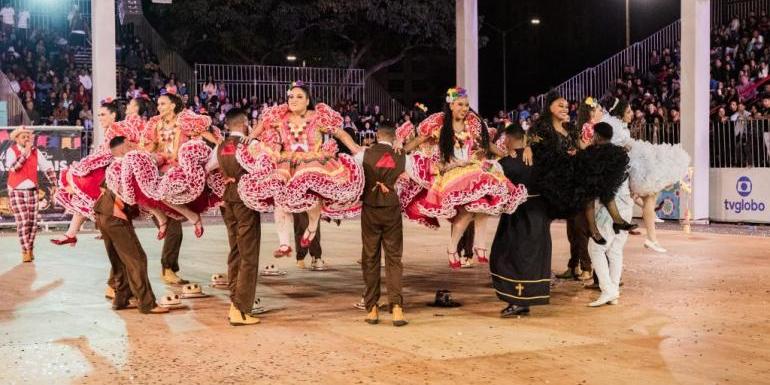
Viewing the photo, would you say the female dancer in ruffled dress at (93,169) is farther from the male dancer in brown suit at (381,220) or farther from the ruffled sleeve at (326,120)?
Answer: the male dancer in brown suit at (381,220)

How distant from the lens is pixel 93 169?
9578 mm

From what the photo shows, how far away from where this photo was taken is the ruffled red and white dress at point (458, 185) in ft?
30.1

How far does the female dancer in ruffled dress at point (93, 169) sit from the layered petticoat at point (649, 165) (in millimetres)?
4993

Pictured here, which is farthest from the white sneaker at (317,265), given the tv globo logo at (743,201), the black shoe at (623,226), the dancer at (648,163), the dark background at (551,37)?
the dark background at (551,37)

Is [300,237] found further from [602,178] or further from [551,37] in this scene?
[551,37]

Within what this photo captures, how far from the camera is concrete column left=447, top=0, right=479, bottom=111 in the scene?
74.7 feet

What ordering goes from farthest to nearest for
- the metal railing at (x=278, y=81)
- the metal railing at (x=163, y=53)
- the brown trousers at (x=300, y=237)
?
1. the metal railing at (x=163, y=53)
2. the metal railing at (x=278, y=81)
3. the brown trousers at (x=300, y=237)

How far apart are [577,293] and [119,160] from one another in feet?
16.4

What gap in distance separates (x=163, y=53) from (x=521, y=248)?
24.1m

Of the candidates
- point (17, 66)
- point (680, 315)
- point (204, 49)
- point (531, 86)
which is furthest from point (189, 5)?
point (680, 315)

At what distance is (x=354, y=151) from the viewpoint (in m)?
9.16

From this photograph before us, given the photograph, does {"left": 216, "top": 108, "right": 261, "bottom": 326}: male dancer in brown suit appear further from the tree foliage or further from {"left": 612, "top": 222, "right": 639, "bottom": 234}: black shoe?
the tree foliage

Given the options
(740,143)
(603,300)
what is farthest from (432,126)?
(740,143)

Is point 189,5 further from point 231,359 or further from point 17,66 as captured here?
point 231,359
